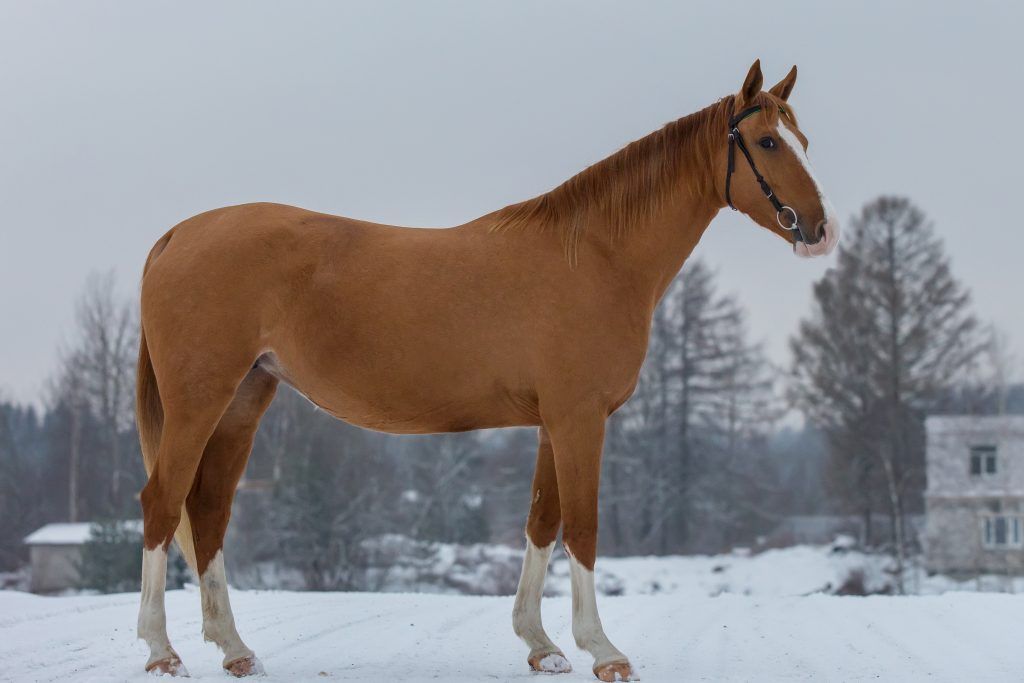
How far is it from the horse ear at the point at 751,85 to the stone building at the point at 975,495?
75.3 feet

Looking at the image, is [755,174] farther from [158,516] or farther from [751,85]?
[158,516]

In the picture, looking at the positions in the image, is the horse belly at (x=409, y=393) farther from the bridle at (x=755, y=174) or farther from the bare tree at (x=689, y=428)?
the bare tree at (x=689, y=428)

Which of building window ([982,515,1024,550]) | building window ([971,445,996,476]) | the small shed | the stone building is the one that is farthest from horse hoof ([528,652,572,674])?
building window ([971,445,996,476])

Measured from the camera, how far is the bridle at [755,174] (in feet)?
15.5

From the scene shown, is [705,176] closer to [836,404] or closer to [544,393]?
[544,393]

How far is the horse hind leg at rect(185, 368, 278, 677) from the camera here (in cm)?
489

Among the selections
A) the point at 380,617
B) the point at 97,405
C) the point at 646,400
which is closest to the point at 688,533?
the point at 646,400

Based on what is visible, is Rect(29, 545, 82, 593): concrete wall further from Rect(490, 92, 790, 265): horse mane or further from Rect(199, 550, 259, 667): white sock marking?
Rect(490, 92, 790, 265): horse mane

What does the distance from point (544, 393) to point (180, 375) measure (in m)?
1.81

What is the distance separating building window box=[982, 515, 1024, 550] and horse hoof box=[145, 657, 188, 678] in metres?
25.5

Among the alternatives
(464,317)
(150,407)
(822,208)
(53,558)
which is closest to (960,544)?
(53,558)

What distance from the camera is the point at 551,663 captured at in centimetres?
478

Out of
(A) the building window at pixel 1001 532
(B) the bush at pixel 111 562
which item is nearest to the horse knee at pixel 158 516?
(B) the bush at pixel 111 562

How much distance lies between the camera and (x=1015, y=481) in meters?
26.9
